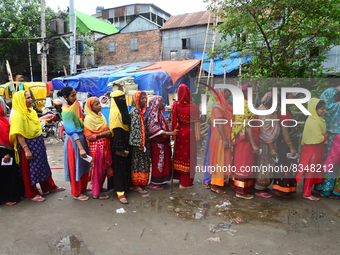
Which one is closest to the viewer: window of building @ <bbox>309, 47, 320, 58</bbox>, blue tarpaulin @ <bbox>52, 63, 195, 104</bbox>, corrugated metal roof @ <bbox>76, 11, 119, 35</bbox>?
window of building @ <bbox>309, 47, 320, 58</bbox>

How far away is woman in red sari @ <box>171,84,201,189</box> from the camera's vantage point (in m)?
3.96

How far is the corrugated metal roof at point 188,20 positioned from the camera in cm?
1725

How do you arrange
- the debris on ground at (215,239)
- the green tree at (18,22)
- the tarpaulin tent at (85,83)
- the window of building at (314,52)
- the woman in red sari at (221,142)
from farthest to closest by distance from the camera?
the green tree at (18,22), the tarpaulin tent at (85,83), the window of building at (314,52), the woman in red sari at (221,142), the debris on ground at (215,239)

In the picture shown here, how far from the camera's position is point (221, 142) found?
3.84 metres

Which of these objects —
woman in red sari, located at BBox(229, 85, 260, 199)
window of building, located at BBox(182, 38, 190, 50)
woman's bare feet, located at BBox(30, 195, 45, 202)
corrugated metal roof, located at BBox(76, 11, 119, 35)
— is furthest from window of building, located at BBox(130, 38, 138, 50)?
woman's bare feet, located at BBox(30, 195, 45, 202)

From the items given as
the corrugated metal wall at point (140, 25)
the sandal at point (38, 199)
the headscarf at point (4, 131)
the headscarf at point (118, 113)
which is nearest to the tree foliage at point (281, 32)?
the headscarf at point (118, 113)

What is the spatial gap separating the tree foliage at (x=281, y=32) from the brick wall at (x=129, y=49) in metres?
14.0

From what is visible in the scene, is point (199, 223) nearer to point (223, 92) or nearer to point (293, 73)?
point (223, 92)

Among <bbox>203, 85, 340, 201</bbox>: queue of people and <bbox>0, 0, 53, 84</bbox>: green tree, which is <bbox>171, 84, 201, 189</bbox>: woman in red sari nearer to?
<bbox>203, 85, 340, 201</bbox>: queue of people

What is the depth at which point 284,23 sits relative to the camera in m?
4.83

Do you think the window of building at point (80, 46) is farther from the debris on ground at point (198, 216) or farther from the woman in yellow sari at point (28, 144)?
the debris on ground at point (198, 216)

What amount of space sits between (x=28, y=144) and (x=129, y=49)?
17.3 meters

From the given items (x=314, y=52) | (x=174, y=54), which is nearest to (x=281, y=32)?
(x=314, y=52)

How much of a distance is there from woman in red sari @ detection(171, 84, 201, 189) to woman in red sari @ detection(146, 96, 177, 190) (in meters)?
0.16
